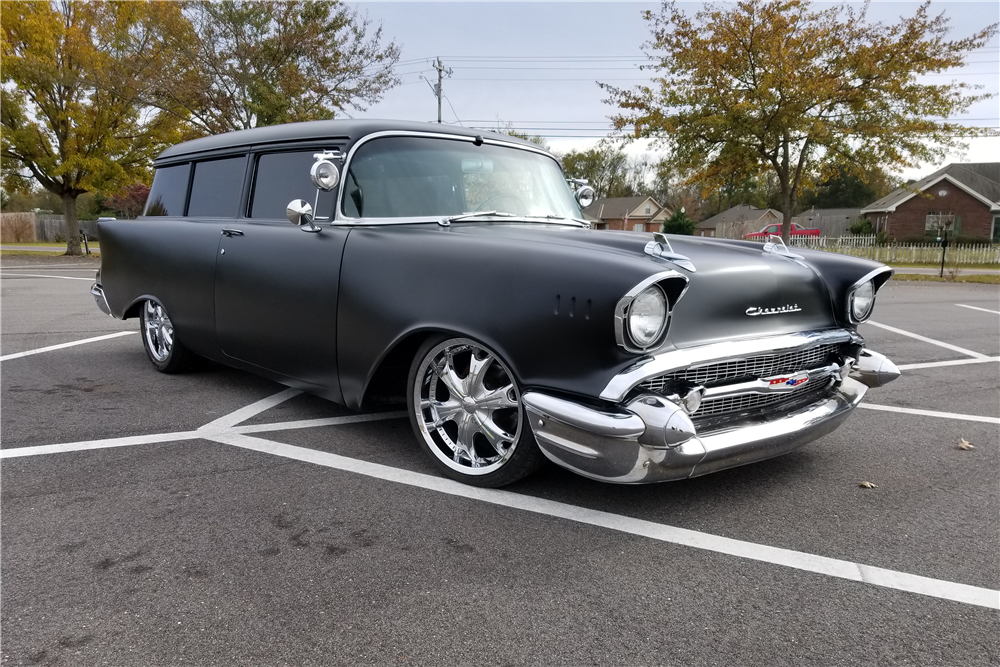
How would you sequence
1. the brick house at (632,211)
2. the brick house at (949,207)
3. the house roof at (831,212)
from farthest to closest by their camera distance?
the brick house at (632,211)
the house roof at (831,212)
the brick house at (949,207)

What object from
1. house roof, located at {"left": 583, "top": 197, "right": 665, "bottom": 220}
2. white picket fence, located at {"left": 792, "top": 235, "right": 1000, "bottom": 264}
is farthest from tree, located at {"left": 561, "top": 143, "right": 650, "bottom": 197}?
white picket fence, located at {"left": 792, "top": 235, "right": 1000, "bottom": 264}

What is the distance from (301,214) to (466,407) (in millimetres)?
1322

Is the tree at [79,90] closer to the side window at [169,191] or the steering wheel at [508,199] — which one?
the side window at [169,191]

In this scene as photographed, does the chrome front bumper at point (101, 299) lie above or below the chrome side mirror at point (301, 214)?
below

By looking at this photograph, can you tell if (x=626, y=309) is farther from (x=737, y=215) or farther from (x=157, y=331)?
(x=737, y=215)

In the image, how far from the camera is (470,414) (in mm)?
3119

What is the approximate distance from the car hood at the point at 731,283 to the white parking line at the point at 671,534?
73cm

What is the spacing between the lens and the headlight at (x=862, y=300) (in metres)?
3.46

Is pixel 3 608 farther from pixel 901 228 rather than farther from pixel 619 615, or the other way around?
pixel 901 228

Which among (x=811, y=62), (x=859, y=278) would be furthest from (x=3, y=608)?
(x=811, y=62)

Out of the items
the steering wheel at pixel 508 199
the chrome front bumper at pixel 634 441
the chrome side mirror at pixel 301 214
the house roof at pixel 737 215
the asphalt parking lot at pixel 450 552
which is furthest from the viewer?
the house roof at pixel 737 215

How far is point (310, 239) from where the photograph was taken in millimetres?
→ 3670

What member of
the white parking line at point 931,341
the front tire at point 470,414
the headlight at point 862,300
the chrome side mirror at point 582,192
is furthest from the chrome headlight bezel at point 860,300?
the white parking line at point 931,341

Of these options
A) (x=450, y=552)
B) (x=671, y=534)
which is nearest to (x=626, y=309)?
(x=671, y=534)
